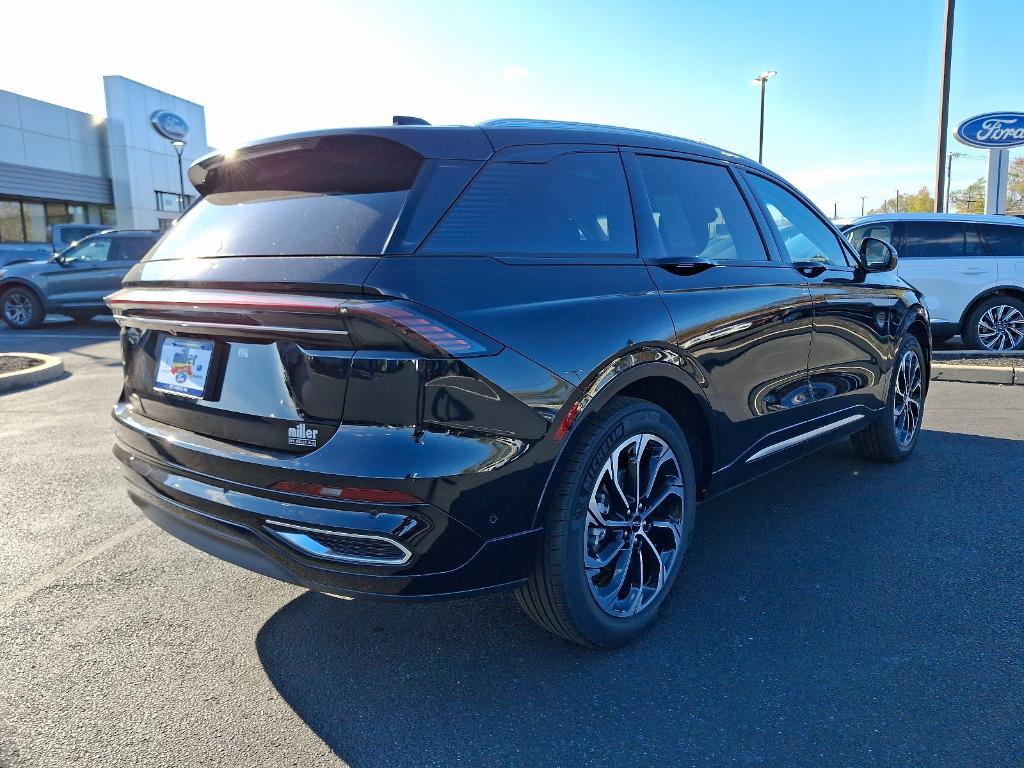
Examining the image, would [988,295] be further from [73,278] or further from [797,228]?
[73,278]

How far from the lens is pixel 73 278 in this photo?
13.4 metres

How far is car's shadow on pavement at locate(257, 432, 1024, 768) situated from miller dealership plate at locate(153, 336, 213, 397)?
98 cm

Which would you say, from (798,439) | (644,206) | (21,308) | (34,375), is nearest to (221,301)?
(644,206)

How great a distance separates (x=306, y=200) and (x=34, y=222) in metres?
Answer: 35.4

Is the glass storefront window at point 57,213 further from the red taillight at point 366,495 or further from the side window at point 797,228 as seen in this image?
the red taillight at point 366,495

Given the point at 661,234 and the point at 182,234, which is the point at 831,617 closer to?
the point at 661,234

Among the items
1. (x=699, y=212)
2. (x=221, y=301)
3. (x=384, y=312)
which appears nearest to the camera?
(x=384, y=312)

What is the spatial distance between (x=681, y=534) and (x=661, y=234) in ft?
3.88

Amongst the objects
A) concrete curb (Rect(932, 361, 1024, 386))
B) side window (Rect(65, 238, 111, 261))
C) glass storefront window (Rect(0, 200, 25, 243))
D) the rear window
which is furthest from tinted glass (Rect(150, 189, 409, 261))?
glass storefront window (Rect(0, 200, 25, 243))

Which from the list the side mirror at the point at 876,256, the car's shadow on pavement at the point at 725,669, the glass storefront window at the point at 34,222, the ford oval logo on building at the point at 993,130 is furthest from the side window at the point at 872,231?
the glass storefront window at the point at 34,222

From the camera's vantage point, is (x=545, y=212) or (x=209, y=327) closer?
(x=209, y=327)

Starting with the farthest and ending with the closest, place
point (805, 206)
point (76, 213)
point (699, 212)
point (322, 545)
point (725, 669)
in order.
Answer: point (76, 213) < point (805, 206) < point (699, 212) < point (725, 669) < point (322, 545)

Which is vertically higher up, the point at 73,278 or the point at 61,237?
the point at 61,237

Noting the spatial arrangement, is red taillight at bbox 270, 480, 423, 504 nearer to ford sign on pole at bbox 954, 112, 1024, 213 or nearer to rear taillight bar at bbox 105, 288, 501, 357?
rear taillight bar at bbox 105, 288, 501, 357
